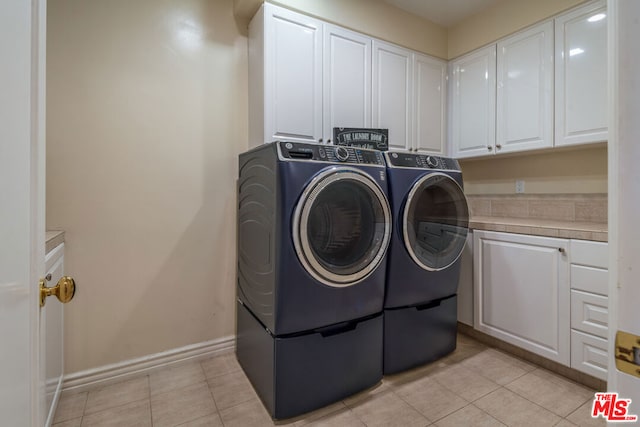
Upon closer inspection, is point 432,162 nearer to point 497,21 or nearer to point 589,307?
point 589,307

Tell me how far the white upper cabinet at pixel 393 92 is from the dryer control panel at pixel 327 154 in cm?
76

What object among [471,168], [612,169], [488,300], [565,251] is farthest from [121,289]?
[471,168]

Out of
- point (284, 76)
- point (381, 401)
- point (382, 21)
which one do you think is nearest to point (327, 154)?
point (284, 76)

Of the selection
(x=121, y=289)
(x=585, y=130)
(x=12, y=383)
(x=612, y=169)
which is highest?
(x=585, y=130)

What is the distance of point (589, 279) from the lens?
166cm

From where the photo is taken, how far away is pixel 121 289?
1.83 m

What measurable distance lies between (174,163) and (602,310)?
2604 mm

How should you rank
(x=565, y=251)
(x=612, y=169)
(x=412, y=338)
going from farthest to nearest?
(x=412, y=338)
(x=565, y=251)
(x=612, y=169)

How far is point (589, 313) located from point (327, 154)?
5.49 ft

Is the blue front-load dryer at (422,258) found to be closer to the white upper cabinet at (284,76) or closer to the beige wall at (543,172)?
the white upper cabinet at (284,76)

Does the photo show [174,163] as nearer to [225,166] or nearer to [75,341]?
[225,166]

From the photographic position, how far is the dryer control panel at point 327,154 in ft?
4.86

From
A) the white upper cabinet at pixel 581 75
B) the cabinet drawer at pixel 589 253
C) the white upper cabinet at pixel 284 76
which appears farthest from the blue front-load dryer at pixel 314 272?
the white upper cabinet at pixel 581 75

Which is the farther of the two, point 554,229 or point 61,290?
point 554,229
